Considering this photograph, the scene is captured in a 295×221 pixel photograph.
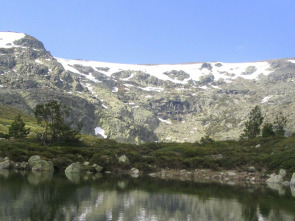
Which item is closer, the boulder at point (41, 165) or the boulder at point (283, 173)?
the boulder at point (41, 165)

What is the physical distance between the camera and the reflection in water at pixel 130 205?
21.1 m

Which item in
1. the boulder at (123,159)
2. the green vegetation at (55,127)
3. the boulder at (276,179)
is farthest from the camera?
the green vegetation at (55,127)

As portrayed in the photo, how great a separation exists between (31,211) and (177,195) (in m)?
16.3

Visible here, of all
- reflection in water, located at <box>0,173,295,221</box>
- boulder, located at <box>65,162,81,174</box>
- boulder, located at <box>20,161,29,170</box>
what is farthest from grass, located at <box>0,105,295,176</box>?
reflection in water, located at <box>0,173,295,221</box>

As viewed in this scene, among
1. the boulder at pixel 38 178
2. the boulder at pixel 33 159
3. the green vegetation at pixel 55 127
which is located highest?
the green vegetation at pixel 55 127

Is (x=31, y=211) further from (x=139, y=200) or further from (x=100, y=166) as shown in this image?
(x=100, y=166)

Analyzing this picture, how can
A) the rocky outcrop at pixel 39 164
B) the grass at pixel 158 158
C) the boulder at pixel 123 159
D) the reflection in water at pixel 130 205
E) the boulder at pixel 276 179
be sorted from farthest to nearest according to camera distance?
the boulder at pixel 123 159, the grass at pixel 158 158, the boulder at pixel 276 179, the rocky outcrop at pixel 39 164, the reflection in water at pixel 130 205

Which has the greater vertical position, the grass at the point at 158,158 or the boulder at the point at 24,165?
the grass at the point at 158,158

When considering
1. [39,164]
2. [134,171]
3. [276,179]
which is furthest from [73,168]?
[276,179]

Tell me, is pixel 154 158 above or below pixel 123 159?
above

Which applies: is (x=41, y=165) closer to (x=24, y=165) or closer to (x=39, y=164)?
(x=39, y=164)

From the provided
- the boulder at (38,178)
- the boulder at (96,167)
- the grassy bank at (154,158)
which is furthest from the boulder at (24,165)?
the boulder at (96,167)

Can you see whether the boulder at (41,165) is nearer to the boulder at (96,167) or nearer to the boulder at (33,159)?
the boulder at (33,159)

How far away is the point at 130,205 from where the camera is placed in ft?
83.5
